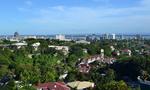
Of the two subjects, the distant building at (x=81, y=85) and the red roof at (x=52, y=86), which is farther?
the distant building at (x=81, y=85)

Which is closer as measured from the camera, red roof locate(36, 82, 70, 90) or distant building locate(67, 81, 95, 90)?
red roof locate(36, 82, 70, 90)

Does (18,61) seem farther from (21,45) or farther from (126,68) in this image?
(21,45)

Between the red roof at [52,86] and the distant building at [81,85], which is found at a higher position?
the red roof at [52,86]

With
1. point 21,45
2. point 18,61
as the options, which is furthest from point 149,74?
point 21,45

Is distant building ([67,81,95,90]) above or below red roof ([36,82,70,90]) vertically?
below

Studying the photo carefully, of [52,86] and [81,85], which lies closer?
[52,86]

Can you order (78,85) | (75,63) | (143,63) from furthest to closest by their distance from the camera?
(75,63) < (143,63) < (78,85)

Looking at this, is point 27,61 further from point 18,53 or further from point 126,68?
point 126,68

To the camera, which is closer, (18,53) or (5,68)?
(5,68)

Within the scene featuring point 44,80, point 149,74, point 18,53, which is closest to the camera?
point 44,80
